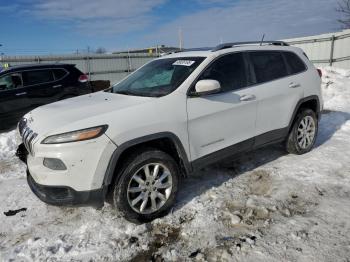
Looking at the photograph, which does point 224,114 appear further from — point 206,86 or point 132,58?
point 132,58

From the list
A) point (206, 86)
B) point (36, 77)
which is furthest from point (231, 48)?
point (36, 77)

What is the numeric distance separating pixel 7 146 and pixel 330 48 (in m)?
14.6

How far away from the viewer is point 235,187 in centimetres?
436

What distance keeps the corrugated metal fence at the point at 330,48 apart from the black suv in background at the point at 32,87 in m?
11.7

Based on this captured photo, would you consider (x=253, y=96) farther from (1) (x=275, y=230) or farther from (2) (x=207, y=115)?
(1) (x=275, y=230)

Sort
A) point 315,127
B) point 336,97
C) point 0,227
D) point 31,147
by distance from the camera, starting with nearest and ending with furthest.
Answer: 1. point 31,147
2. point 0,227
3. point 315,127
4. point 336,97

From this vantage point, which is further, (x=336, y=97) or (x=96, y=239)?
(x=336, y=97)

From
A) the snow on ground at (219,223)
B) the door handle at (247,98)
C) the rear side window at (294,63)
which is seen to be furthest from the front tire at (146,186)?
the rear side window at (294,63)

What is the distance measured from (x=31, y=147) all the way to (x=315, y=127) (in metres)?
4.45

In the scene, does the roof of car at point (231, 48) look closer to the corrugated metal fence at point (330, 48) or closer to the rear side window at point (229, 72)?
the rear side window at point (229, 72)

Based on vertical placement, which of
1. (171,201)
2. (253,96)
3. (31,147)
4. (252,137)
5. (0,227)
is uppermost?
(253,96)

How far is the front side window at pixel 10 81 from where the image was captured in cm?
834

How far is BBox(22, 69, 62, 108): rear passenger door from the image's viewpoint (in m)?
8.62

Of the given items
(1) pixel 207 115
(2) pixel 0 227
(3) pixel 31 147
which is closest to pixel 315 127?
(1) pixel 207 115
